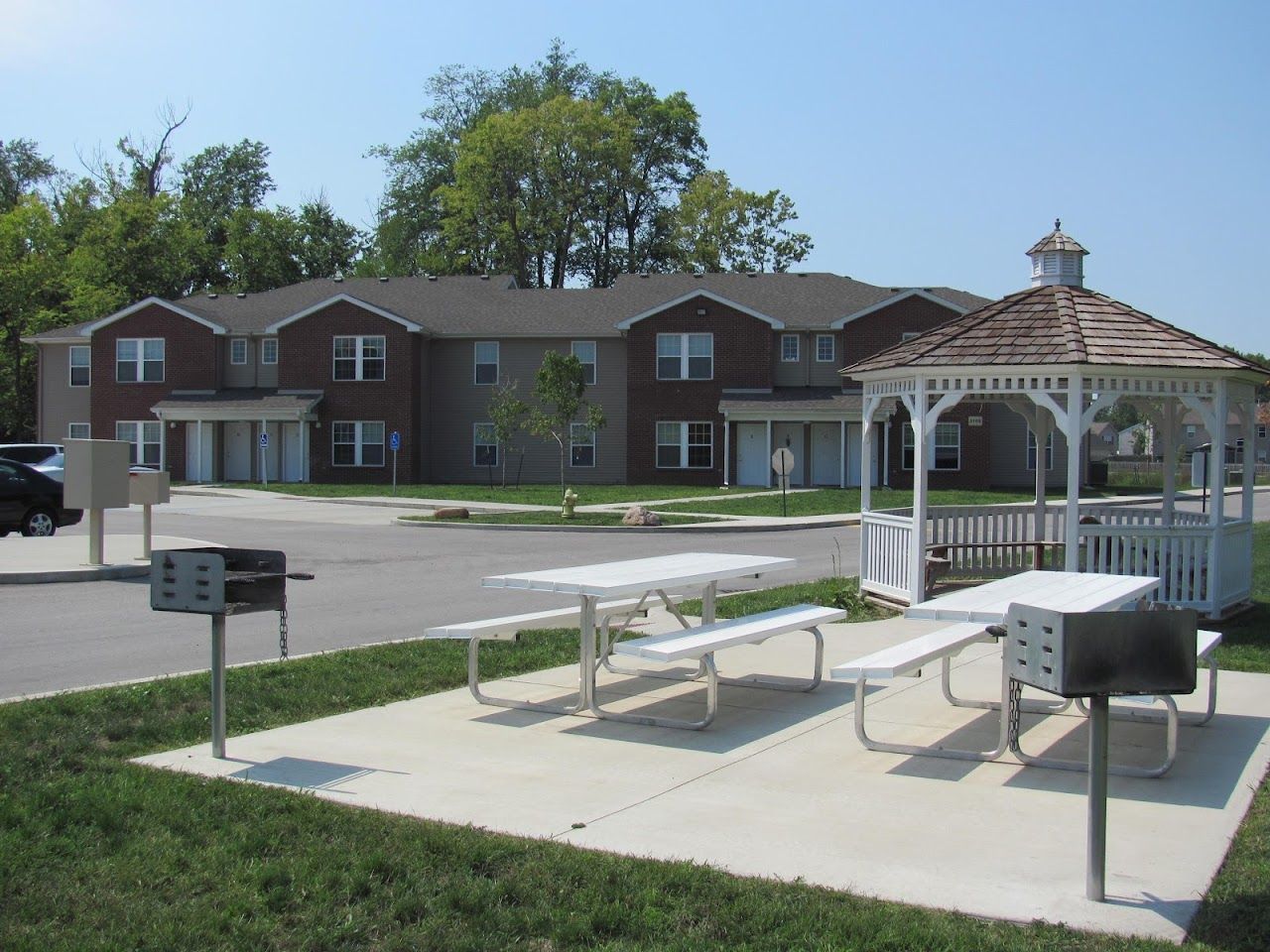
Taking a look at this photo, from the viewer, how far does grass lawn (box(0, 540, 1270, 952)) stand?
4.77 metres

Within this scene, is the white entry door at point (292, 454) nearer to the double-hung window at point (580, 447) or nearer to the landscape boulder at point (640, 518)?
the double-hung window at point (580, 447)

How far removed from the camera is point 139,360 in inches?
1940

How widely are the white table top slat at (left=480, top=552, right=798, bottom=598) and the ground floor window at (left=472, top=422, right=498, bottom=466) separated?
120 feet

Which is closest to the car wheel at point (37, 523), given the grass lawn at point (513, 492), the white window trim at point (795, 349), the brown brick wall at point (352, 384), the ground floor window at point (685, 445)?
the grass lawn at point (513, 492)

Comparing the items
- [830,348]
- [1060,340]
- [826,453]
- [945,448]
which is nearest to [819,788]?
[1060,340]

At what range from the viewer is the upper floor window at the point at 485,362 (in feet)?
157

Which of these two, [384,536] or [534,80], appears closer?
[384,536]

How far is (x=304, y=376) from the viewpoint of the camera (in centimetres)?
4759

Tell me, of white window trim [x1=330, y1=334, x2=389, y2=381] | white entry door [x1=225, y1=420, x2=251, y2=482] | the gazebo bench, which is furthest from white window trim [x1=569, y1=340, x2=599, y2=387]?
the gazebo bench

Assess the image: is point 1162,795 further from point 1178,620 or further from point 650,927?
point 650,927

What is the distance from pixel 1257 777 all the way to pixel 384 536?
20.1 metres

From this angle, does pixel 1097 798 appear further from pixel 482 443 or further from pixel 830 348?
pixel 482 443

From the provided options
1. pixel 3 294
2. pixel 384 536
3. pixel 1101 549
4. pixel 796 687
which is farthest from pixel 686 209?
pixel 796 687

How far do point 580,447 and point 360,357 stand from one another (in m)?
8.68
